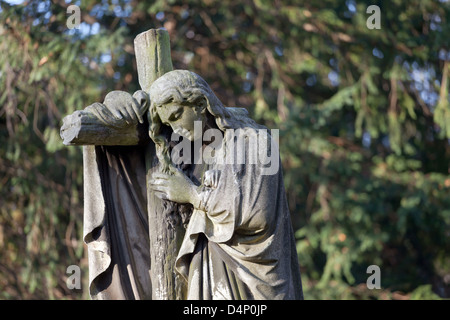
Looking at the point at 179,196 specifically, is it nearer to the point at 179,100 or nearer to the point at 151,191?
the point at 151,191

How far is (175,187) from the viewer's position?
3.97 meters

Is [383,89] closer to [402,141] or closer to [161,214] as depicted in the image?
[402,141]

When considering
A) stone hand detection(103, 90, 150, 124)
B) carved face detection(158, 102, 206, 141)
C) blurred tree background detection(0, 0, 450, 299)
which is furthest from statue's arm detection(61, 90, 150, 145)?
blurred tree background detection(0, 0, 450, 299)

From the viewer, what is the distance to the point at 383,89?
10.7m

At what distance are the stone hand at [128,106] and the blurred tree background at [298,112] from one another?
15.7 feet

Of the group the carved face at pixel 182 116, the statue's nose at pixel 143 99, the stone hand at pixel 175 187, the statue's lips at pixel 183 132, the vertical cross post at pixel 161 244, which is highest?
the statue's nose at pixel 143 99

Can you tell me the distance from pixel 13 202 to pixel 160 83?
612cm

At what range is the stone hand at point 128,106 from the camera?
13.0 feet

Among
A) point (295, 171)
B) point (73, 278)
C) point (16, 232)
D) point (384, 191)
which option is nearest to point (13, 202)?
point (16, 232)

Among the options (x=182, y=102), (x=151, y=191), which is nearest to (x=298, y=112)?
(x=151, y=191)

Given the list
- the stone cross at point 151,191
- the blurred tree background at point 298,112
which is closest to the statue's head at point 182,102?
the stone cross at point 151,191

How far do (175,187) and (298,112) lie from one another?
622 cm

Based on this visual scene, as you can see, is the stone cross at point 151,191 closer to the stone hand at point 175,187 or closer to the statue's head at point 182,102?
the stone hand at point 175,187
